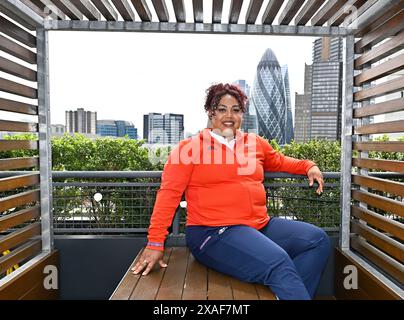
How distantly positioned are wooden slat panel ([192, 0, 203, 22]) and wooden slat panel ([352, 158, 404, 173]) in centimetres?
163

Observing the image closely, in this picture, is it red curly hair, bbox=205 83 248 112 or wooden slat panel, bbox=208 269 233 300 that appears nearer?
wooden slat panel, bbox=208 269 233 300

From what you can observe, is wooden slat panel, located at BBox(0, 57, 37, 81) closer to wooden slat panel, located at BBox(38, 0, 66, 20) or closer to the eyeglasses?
wooden slat panel, located at BBox(38, 0, 66, 20)

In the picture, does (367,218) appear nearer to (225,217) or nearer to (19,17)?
(225,217)

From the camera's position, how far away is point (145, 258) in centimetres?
220

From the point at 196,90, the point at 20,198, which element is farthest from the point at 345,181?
the point at 20,198

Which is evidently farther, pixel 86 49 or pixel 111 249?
pixel 86 49

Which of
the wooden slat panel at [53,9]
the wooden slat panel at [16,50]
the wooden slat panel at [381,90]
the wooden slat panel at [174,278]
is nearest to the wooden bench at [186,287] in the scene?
the wooden slat panel at [174,278]

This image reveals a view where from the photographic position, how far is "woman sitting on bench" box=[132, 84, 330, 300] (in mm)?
2066

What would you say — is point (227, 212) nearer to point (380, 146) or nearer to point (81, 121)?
point (380, 146)

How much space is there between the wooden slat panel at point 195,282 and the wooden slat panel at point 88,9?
1.91 metres

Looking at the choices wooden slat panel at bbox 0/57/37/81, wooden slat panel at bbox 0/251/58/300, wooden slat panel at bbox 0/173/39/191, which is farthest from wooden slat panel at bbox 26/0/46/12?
wooden slat panel at bbox 0/251/58/300

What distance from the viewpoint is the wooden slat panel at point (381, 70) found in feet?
7.09
